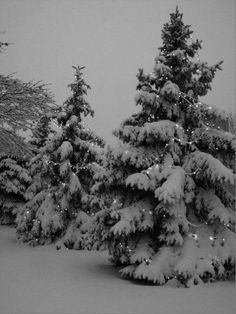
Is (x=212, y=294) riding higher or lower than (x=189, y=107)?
lower

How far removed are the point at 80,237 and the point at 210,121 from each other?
8392mm

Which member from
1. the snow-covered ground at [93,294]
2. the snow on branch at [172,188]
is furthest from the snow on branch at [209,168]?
the snow-covered ground at [93,294]

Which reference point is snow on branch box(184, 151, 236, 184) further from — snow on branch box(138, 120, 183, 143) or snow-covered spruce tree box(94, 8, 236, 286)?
snow on branch box(138, 120, 183, 143)

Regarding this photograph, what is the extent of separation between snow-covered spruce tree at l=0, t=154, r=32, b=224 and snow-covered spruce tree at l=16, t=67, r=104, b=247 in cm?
569

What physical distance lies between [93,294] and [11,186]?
52.1 ft

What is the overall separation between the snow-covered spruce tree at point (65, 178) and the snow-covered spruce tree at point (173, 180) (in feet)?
19.2

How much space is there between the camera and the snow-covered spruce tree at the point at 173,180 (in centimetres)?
930

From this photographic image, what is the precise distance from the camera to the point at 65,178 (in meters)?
16.8

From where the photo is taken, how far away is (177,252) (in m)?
9.55

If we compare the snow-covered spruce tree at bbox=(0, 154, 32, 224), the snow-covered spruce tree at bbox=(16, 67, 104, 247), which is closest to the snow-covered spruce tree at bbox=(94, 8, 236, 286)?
the snow-covered spruce tree at bbox=(16, 67, 104, 247)

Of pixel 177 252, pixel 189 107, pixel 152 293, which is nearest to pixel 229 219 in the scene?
pixel 177 252

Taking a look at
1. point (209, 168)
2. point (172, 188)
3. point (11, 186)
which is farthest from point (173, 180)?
point (11, 186)

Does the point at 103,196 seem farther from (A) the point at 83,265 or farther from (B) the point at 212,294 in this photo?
(B) the point at 212,294

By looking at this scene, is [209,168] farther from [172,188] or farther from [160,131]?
[160,131]
